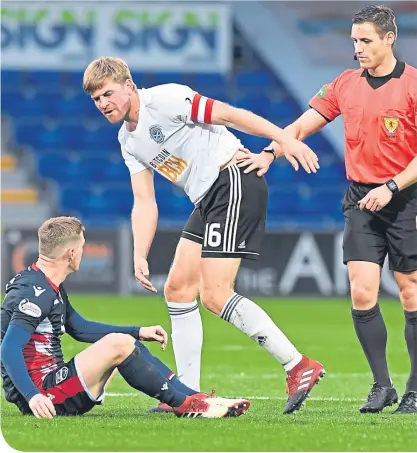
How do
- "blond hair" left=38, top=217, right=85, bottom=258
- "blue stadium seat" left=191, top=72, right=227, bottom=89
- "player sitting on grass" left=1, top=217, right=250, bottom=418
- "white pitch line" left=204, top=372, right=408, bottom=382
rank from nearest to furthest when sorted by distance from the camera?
"player sitting on grass" left=1, top=217, right=250, bottom=418 → "blond hair" left=38, top=217, right=85, bottom=258 → "white pitch line" left=204, top=372, right=408, bottom=382 → "blue stadium seat" left=191, top=72, right=227, bottom=89

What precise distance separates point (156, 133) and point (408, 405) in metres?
1.95

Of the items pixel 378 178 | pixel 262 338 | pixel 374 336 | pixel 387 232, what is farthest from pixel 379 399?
pixel 378 178

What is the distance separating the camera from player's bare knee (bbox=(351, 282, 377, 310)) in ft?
20.1

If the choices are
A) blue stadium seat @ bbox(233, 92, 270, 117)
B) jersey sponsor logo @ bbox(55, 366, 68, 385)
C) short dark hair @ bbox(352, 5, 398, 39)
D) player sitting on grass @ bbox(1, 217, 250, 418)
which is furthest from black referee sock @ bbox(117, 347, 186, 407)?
blue stadium seat @ bbox(233, 92, 270, 117)

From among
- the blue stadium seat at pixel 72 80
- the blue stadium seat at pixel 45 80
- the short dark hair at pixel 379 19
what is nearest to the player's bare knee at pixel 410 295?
the short dark hair at pixel 379 19

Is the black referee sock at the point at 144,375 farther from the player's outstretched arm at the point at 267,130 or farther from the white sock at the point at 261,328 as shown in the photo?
the player's outstretched arm at the point at 267,130

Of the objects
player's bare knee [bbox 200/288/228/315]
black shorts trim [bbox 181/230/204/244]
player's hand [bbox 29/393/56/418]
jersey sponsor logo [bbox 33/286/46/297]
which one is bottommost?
player's hand [bbox 29/393/56/418]

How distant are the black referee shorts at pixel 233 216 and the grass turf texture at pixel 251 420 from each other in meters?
0.85

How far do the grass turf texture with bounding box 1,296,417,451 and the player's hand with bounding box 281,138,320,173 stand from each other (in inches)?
Result: 48.4

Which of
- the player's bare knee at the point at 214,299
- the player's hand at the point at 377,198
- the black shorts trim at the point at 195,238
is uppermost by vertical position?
the player's hand at the point at 377,198

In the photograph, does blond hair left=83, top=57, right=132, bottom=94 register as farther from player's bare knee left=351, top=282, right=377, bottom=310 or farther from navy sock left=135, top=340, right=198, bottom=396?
player's bare knee left=351, top=282, right=377, bottom=310

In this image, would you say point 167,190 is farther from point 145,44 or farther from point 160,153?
point 160,153

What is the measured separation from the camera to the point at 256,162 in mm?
6191

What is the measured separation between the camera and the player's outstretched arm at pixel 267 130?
18.7 ft
